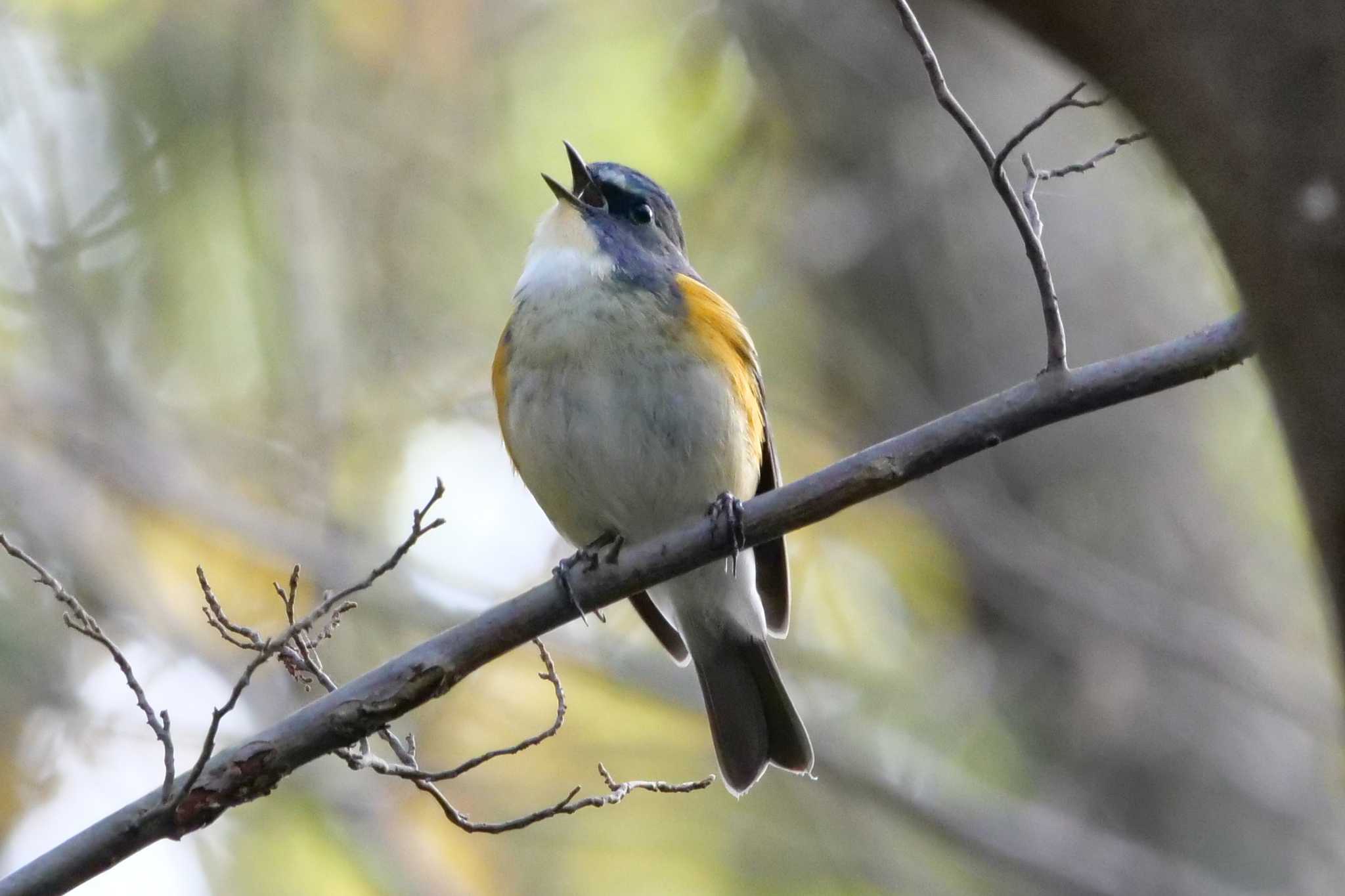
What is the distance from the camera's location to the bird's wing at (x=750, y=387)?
446cm

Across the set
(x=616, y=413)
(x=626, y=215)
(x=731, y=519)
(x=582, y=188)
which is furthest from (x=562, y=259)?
(x=731, y=519)

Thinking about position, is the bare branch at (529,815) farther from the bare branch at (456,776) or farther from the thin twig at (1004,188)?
the thin twig at (1004,188)

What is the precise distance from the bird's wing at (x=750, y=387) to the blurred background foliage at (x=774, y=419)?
4.49 feet

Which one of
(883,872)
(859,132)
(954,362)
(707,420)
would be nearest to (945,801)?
(883,872)

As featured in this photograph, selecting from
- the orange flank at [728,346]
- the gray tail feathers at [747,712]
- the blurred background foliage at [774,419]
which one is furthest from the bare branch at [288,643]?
the blurred background foliage at [774,419]

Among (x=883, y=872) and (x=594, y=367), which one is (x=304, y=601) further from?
(x=594, y=367)

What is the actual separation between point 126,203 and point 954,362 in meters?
4.28

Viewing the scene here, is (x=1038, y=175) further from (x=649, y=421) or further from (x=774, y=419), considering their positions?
(x=774, y=419)

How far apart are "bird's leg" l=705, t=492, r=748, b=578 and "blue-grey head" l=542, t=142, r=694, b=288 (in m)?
1.09

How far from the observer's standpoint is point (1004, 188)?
9.69ft

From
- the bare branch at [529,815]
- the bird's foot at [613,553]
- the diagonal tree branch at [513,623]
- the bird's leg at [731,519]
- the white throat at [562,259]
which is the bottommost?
the bare branch at [529,815]

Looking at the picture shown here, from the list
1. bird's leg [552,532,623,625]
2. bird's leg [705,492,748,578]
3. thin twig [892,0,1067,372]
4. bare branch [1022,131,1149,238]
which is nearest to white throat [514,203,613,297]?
bird's leg [552,532,623,625]

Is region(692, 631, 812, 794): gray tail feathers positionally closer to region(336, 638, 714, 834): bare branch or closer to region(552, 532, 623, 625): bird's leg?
region(552, 532, 623, 625): bird's leg

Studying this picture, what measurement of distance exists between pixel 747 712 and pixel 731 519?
149 cm
